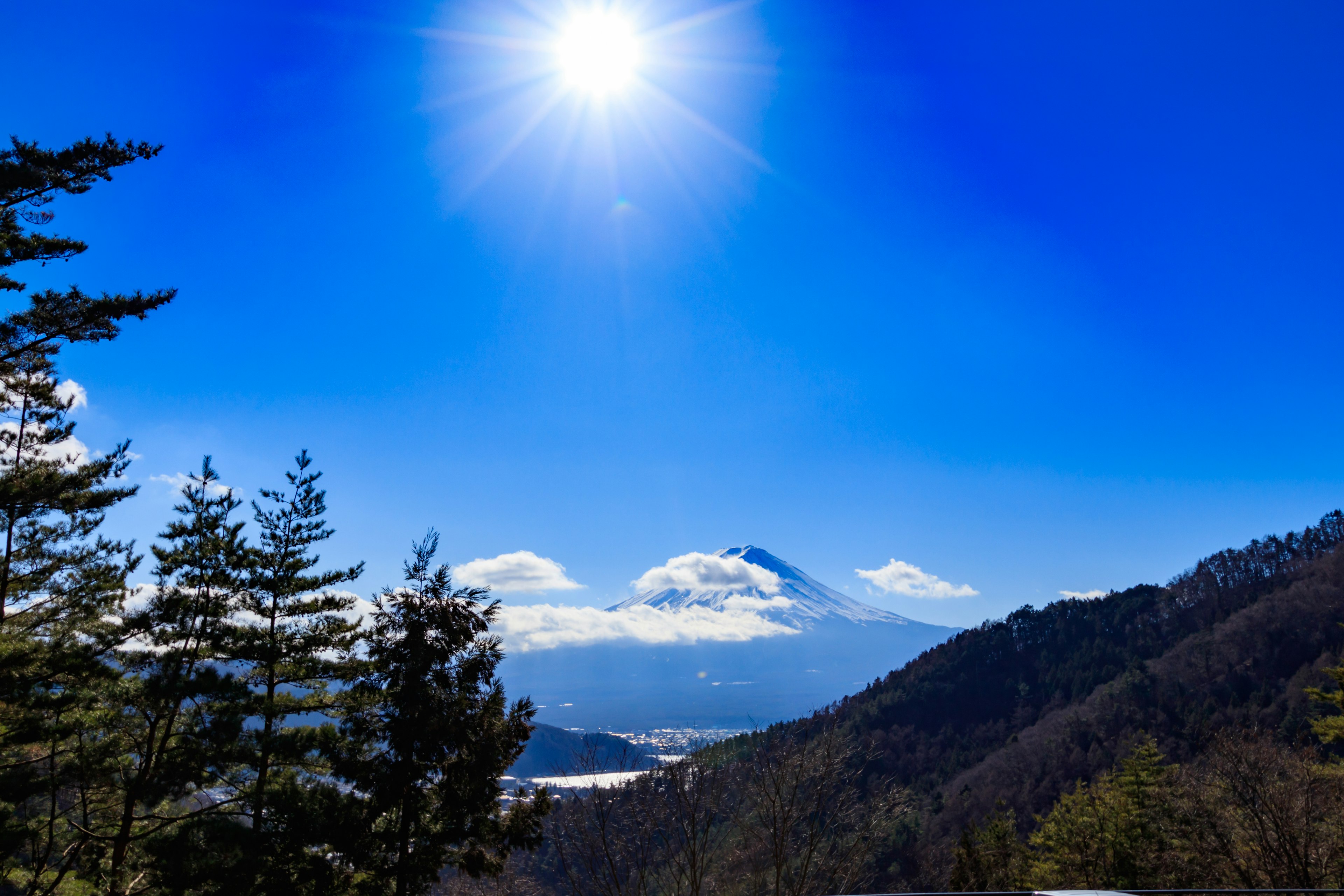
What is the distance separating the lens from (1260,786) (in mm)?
18938

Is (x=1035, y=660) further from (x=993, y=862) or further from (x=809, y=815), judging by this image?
(x=809, y=815)

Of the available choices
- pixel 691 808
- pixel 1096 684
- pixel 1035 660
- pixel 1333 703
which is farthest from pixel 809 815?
pixel 1035 660

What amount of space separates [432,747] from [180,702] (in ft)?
Answer: 17.9

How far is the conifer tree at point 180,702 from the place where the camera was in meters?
13.7

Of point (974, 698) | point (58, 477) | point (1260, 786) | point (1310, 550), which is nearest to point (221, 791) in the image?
point (58, 477)

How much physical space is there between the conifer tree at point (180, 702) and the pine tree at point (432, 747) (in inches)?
111

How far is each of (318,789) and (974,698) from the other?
138471 millimetres

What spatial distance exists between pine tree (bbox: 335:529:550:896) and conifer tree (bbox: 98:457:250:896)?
2.83 metres

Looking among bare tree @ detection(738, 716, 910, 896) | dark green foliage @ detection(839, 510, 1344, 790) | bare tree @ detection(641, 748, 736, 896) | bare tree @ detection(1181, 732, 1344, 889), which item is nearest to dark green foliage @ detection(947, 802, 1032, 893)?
bare tree @ detection(1181, 732, 1344, 889)

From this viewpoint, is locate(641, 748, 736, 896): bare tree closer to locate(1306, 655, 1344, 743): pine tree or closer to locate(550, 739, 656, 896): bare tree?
locate(550, 739, 656, 896): bare tree

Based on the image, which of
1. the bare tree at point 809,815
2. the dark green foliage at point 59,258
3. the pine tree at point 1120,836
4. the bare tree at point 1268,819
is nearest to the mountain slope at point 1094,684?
the pine tree at point 1120,836

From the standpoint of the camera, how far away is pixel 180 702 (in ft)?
45.1

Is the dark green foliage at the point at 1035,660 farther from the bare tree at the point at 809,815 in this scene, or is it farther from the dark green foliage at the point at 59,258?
the dark green foliage at the point at 59,258

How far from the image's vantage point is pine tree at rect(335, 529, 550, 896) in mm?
13125
